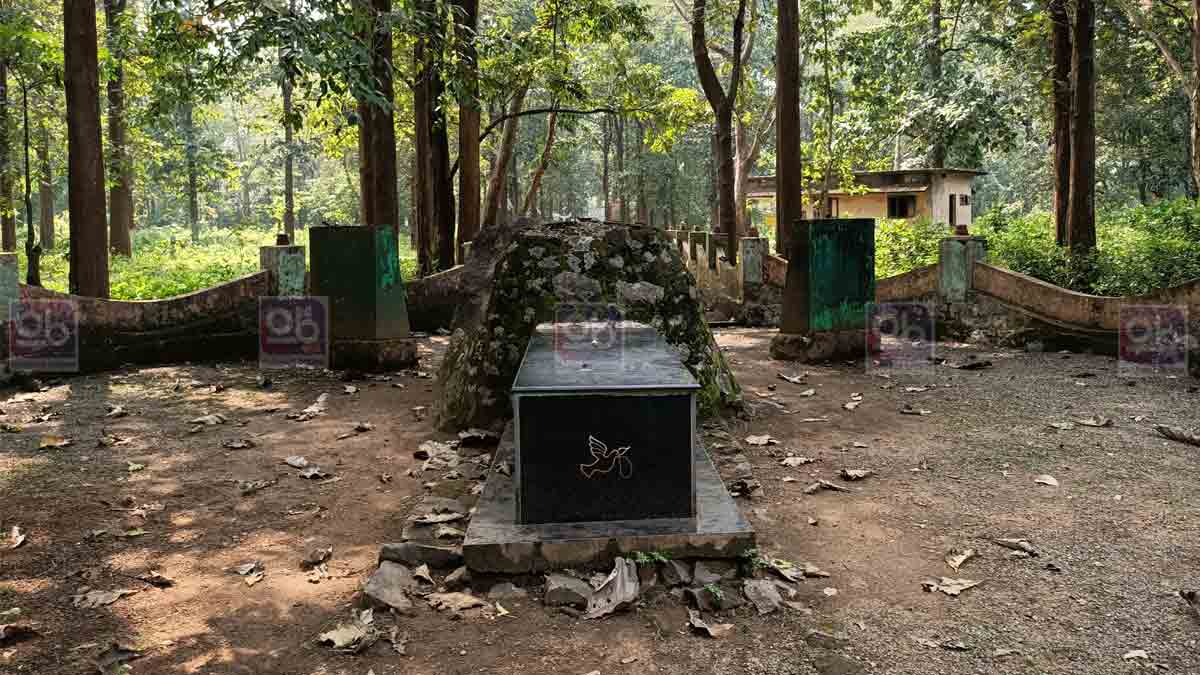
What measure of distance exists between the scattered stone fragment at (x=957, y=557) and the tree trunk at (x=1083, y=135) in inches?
388

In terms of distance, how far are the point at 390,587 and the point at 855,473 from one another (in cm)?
326

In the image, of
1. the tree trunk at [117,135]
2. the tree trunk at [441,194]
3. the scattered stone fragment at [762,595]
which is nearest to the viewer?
the scattered stone fragment at [762,595]

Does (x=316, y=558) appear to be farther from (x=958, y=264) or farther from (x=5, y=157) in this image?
(x=5, y=157)

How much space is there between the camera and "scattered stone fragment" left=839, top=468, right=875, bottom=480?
5723mm

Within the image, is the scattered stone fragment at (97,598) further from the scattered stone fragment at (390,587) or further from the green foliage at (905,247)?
the green foliage at (905,247)

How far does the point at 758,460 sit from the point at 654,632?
2782 mm

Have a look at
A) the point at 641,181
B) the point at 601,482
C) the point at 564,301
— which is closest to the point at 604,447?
the point at 601,482

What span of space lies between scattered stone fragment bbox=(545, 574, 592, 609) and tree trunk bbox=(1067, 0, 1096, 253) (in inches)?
451

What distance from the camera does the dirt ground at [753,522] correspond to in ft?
11.2

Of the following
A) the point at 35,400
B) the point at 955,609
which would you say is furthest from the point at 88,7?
the point at 955,609

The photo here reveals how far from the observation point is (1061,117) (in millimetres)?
14758

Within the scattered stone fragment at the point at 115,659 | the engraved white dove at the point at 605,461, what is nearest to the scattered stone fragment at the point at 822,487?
the engraved white dove at the point at 605,461

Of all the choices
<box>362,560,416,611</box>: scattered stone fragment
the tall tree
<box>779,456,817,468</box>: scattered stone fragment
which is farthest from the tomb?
the tall tree

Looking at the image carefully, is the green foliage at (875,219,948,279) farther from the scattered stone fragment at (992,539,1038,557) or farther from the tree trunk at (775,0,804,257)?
the scattered stone fragment at (992,539,1038,557)
